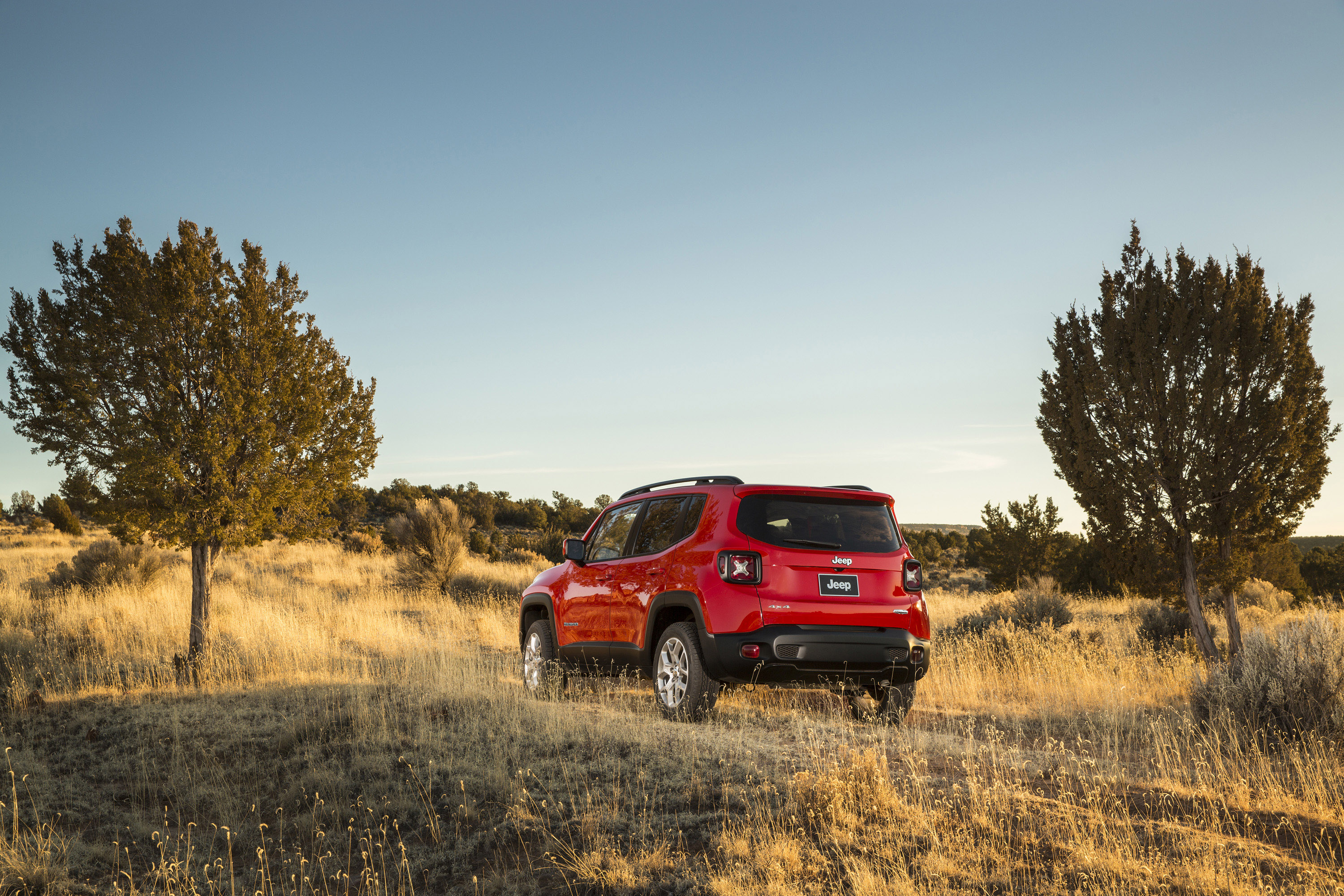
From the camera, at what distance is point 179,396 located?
427 inches

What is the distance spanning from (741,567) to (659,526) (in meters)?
1.35

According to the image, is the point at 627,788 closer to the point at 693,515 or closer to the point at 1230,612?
the point at 693,515

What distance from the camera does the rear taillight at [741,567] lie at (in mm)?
6707

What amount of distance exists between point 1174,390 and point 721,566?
7691mm

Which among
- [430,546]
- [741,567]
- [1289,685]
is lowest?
[1289,685]

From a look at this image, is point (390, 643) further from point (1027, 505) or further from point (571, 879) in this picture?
point (1027, 505)

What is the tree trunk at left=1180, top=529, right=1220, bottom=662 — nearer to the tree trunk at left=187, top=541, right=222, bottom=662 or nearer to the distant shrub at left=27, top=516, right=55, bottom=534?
the tree trunk at left=187, top=541, right=222, bottom=662

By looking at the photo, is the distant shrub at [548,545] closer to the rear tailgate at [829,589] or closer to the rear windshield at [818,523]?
the rear windshield at [818,523]

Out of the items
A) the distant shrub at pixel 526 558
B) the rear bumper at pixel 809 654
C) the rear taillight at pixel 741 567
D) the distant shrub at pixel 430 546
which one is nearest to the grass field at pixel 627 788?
the rear bumper at pixel 809 654

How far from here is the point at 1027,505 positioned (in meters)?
26.9

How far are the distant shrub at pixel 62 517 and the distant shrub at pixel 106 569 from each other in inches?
982

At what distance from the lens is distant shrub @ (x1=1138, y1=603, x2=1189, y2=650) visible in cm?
1335

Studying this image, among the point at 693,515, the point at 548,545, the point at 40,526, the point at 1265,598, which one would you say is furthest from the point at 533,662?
the point at 40,526

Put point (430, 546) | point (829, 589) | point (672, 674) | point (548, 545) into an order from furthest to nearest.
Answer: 1. point (548, 545)
2. point (430, 546)
3. point (672, 674)
4. point (829, 589)
